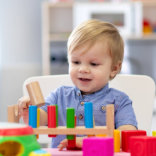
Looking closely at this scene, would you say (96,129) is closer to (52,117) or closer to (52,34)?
(52,117)

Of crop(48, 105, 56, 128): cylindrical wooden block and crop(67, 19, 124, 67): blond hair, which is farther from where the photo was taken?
crop(67, 19, 124, 67): blond hair

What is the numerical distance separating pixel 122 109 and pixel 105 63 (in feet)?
0.40

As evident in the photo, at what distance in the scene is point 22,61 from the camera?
13.3 feet

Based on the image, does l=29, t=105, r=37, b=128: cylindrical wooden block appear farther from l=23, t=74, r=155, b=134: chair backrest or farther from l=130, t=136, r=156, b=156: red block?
l=23, t=74, r=155, b=134: chair backrest

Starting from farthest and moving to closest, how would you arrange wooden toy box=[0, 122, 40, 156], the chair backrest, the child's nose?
1. the chair backrest
2. the child's nose
3. wooden toy box=[0, 122, 40, 156]

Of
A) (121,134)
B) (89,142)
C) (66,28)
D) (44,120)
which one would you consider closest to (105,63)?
(44,120)

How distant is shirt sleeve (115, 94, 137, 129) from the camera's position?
100 cm

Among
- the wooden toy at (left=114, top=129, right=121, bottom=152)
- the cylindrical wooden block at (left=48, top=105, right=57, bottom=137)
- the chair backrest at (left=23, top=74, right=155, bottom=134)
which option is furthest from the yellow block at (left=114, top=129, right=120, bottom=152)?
the chair backrest at (left=23, top=74, right=155, bottom=134)

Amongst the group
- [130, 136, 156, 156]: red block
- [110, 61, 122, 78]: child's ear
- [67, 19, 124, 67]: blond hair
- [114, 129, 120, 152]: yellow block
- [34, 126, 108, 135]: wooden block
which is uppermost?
[67, 19, 124, 67]: blond hair

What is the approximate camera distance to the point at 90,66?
1.00m

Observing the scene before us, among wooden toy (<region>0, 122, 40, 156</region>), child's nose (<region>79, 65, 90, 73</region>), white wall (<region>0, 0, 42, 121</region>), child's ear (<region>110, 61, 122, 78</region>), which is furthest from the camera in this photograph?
white wall (<region>0, 0, 42, 121</region>)

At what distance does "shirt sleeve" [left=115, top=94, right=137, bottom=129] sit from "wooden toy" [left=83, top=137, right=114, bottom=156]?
1.30 ft

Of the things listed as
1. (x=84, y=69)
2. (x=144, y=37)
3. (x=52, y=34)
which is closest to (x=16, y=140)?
(x=84, y=69)

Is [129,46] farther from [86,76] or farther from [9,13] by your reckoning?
[86,76]
